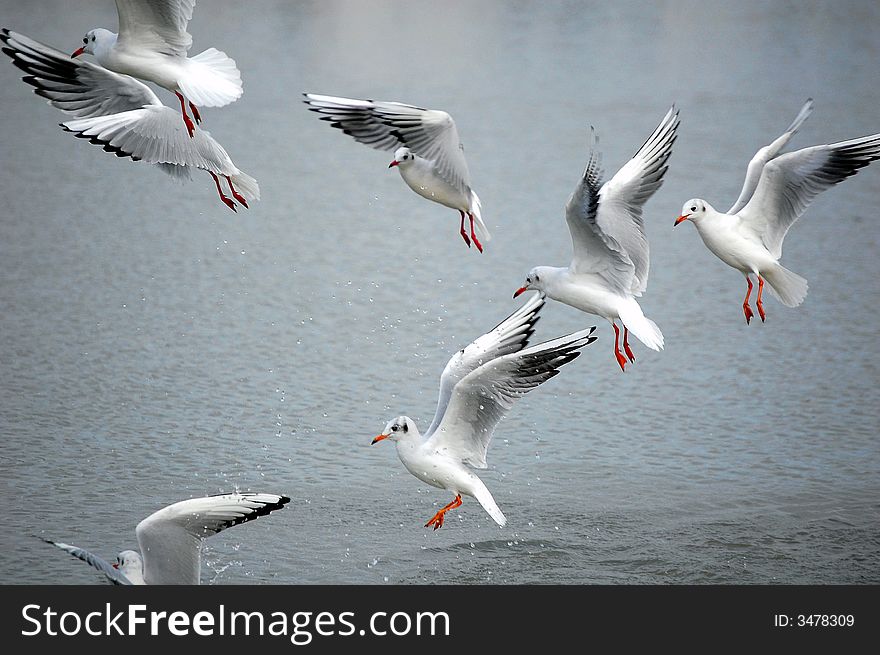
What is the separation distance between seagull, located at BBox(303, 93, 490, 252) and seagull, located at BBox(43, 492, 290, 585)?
161cm

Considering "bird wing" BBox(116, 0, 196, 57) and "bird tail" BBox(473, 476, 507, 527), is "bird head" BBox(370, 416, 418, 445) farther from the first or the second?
"bird wing" BBox(116, 0, 196, 57)

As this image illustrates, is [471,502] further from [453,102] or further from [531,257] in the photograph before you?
[453,102]

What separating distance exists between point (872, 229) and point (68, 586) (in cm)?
775

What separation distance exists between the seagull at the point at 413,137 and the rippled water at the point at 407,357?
1.54m

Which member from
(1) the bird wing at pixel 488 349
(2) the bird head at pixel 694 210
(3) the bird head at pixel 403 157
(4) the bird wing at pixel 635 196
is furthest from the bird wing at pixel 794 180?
(3) the bird head at pixel 403 157

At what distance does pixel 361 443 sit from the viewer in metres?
7.54

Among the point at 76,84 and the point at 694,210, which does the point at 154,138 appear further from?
the point at 694,210

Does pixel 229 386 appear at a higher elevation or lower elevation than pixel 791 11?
lower

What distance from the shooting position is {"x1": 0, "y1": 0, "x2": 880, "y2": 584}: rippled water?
6.49 metres

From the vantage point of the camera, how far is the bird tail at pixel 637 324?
5.98 m

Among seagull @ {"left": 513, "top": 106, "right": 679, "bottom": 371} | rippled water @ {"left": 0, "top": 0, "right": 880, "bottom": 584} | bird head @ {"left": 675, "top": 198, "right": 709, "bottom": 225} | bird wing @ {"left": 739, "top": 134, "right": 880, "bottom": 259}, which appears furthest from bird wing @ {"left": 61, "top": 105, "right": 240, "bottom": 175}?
bird wing @ {"left": 739, "top": 134, "right": 880, "bottom": 259}

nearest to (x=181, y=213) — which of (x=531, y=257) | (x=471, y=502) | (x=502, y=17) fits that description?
(x=531, y=257)

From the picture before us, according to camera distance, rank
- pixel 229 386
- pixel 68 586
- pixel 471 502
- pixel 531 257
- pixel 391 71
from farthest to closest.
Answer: pixel 391 71 → pixel 531 257 → pixel 229 386 → pixel 471 502 → pixel 68 586

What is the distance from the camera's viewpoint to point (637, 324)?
240 inches
